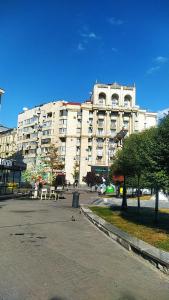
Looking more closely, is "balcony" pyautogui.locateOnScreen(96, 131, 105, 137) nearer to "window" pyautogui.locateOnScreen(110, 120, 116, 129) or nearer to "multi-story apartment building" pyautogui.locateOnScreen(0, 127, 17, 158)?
"window" pyautogui.locateOnScreen(110, 120, 116, 129)

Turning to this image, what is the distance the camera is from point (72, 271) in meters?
7.65

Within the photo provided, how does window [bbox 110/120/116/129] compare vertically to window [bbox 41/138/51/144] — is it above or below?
above

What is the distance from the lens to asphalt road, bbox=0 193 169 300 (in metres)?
6.20

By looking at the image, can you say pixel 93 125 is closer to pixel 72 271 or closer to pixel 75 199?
pixel 75 199

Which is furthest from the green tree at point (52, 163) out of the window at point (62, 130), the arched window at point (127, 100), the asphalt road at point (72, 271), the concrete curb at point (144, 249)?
the asphalt road at point (72, 271)

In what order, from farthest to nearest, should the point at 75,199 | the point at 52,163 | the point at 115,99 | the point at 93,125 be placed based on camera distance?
the point at 115,99, the point at 93,125, the point at 52,163, the point at 75,199

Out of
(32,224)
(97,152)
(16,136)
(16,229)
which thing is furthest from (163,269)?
(16,136)

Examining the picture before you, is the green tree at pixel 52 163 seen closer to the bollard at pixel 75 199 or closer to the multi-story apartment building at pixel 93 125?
the multi-story apartment building at pixel 93 125

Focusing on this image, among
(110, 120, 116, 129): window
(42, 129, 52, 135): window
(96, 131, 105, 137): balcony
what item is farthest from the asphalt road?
(42, 129, 52, 135): window

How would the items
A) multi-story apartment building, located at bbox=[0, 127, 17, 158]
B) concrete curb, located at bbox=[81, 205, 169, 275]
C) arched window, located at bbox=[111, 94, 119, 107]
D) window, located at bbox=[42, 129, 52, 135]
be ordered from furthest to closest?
multi-story apartment building, located at bbox=[0, 127, 17, 158], window, located at bbox=[42, 129, 52, 135], arched window, located at bbox=[111, 94, 119, 107], concrete curb, located at bbox=[81, 205, 169, 275]

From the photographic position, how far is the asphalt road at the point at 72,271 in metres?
6.20

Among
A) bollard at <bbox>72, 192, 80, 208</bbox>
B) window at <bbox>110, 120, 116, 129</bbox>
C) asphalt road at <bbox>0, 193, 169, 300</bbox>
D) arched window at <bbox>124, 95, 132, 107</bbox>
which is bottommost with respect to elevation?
asphalt road at <bbox>0, 193, 169, 300</bbox>

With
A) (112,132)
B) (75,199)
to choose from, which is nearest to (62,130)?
(112,132)

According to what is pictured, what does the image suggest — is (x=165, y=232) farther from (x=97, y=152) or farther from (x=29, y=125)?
(x=29, y=125)
